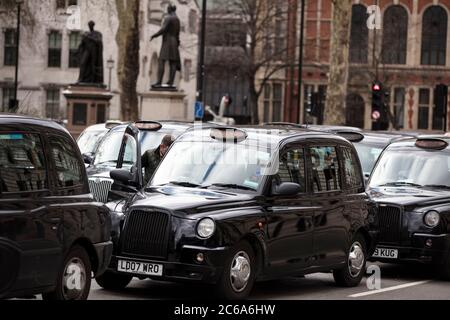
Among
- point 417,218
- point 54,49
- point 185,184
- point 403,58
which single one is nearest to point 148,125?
point 417,218

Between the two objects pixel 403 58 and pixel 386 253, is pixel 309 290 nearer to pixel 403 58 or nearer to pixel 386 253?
pixel 386 253

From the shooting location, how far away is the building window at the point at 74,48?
79.7 meters

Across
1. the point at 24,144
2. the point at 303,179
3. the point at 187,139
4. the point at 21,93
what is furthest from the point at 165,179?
the point at 21,93

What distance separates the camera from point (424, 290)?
15875 millimetres

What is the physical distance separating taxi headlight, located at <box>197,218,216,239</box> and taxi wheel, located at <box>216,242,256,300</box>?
13.1 inches

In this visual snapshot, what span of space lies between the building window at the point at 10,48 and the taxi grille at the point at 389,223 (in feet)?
201

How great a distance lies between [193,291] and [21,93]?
65.8 meters

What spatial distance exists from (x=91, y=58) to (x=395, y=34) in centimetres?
3634

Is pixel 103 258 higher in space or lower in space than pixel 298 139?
lower

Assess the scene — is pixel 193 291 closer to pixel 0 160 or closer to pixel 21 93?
pixel 0 160

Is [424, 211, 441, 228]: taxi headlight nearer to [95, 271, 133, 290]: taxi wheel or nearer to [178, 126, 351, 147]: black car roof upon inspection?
[178, 126, 351, 147]: black car roof

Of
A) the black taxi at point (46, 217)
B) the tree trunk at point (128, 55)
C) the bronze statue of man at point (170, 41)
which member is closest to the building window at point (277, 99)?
the bronze statue of man at point (170, 41)

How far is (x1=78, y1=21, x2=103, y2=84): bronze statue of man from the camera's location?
46.4m

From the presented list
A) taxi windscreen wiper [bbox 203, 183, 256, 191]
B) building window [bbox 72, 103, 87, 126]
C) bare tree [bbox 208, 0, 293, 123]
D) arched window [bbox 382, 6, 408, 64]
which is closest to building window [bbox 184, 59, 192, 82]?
bare tree [bbox 208, 0, 293, 123]
